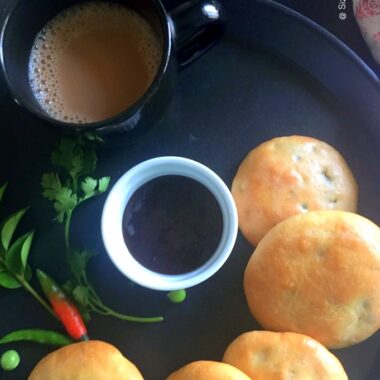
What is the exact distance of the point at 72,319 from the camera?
108cm

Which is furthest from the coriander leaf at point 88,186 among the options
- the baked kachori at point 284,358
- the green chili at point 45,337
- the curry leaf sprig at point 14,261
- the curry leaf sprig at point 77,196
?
the baked kachori at point 284,358

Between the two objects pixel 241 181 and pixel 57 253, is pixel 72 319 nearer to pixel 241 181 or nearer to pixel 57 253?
pixel 57 253

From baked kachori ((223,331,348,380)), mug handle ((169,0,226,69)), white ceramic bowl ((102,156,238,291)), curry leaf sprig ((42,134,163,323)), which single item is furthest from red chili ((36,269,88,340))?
mug handle ((169,0,226,69))

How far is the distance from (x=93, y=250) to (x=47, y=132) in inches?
8.6

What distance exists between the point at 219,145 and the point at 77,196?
25 centimetres

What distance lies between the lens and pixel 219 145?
1151 millimetres

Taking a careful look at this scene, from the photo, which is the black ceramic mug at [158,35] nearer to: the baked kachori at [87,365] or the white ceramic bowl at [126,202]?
the white ceramic bowl at [126,202]

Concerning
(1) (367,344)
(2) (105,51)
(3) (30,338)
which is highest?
(2) (105,51)

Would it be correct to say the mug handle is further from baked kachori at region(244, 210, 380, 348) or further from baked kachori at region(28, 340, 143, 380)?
baked kachori at region(28, 340, 143, 380)

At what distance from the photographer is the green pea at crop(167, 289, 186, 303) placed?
1084mm

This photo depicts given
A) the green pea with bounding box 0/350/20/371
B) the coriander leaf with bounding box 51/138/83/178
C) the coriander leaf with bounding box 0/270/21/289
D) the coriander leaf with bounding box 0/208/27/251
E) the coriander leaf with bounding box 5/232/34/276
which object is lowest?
the green pea with bounding box 0/350/20/371

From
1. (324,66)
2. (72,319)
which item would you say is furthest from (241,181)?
(72,319)

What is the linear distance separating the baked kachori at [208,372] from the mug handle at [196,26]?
1.50 ft

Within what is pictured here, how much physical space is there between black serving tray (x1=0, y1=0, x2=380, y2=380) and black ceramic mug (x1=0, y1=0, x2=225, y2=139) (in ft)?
0.34
